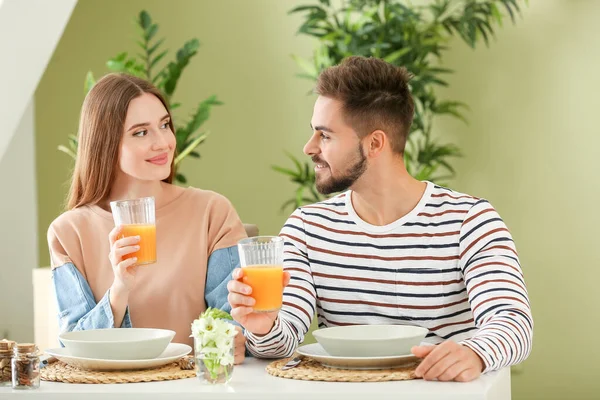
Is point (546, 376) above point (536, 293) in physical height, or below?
below

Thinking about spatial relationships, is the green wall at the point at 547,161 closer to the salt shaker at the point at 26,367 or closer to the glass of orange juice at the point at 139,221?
the glass of orange juice at the point at 139,221

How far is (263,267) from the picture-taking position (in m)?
1.80

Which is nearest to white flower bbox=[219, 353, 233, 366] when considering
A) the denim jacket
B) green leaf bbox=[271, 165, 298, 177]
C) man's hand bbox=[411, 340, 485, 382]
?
man's hand bbox=[411, 340, 485, 382]

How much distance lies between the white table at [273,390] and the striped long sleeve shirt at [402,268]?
304 mm

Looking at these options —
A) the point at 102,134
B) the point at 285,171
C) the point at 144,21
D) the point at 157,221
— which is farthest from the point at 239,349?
the point at 144,21

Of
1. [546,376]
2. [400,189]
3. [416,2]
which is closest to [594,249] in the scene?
[546,376]

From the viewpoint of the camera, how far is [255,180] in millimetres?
5297

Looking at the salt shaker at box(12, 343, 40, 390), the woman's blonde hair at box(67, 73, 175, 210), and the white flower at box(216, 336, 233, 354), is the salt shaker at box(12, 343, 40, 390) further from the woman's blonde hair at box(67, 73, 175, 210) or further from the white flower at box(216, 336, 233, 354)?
the woman's blonde hair at box(67, 73, 175, 210)

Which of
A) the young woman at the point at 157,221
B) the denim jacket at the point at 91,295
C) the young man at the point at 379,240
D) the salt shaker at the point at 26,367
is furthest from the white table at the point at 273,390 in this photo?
the young woman at the point at 157,221

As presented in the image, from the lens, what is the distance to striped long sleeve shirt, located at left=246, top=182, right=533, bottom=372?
2160mm

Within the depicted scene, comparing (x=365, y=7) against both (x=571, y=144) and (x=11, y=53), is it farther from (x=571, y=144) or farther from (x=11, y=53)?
(x=11, y=53)

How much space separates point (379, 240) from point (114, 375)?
75cm

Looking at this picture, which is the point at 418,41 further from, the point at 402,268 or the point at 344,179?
the point at 402,268

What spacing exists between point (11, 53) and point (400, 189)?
6.97ft
